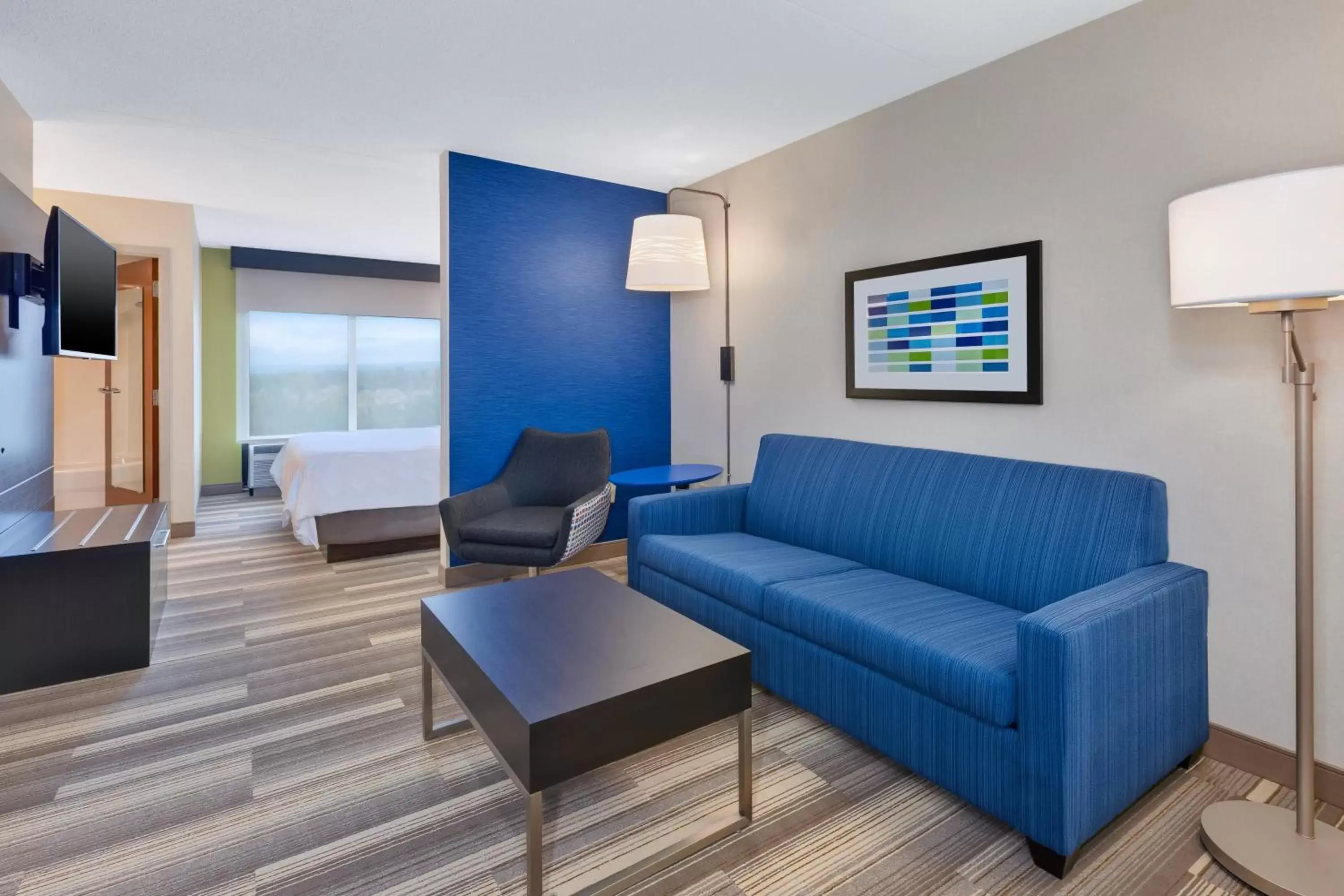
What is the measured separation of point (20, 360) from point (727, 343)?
3325mm

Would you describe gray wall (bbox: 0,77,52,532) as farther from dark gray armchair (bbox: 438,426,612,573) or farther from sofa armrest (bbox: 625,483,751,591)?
sofa armrest (bbox: 625,483,751,591)

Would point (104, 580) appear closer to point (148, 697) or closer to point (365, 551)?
point (148, 697)

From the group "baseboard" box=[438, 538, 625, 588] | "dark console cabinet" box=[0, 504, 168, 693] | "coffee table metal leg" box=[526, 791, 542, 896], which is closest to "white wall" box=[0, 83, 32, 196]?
"dark console cabinet" box=[0, 504, 168, 693]

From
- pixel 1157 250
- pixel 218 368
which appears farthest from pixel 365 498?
pixel 1157 250

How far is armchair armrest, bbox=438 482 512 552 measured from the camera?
3646 mm

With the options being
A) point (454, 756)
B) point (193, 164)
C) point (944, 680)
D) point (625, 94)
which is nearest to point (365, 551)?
point (193, 164)

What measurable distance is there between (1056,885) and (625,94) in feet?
10.2

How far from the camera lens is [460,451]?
12.9ft

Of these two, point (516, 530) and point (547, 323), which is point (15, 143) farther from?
point (516, 530)

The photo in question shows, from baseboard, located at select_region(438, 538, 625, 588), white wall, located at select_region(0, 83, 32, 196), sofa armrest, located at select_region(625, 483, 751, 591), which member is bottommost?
baseboard, located at select_region(438, 538, 625, 588)

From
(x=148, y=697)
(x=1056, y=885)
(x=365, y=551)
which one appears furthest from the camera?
(x=365, y=551)

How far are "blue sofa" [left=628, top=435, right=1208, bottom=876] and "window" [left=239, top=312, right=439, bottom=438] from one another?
18.3ft

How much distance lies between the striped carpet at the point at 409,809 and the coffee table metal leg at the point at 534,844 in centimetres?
16

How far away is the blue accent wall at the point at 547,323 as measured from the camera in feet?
12.7
